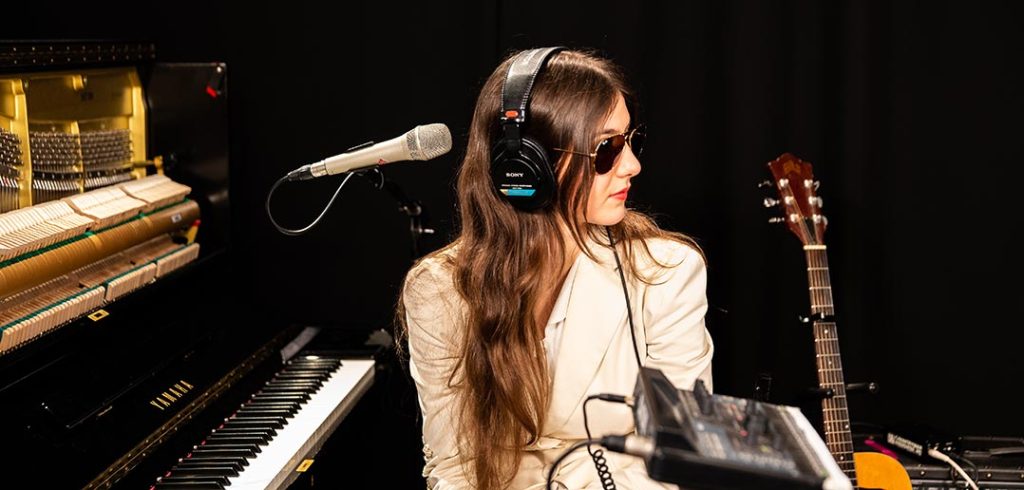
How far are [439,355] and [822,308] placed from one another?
1497 millimetres

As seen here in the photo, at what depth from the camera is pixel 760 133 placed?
3746mm

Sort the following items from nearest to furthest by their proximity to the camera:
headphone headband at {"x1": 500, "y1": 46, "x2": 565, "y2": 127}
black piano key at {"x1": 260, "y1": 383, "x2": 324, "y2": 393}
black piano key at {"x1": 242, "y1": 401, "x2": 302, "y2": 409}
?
1. headphone headband at {"x1": 500, "y1": 46, "x2": 565, "y2": 127}
2. black piano key at {"x1": 242, "y1": 401, "x2": 302, "y2": 409}
3. black piano key at {"x1": 260, "y1": 383, "x2": 324, "y2": 393}

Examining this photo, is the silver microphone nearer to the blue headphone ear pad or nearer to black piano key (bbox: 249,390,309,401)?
the blue headphone ear pad

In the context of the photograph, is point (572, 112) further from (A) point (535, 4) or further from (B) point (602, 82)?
(A) point (535, 4)

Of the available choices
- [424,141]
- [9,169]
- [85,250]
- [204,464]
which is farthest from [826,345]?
[9,169]

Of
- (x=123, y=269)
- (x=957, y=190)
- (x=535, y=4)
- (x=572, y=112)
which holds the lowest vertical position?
(x=123, y=269)

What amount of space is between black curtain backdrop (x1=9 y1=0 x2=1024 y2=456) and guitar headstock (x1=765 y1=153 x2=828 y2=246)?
1.63 ft

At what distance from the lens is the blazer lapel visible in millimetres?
2271

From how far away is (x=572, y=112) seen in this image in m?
2.16

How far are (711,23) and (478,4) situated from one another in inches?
34.5

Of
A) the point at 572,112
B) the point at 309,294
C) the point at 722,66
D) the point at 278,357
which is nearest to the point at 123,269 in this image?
the point at 278,357

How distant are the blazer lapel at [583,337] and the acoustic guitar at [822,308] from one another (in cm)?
112

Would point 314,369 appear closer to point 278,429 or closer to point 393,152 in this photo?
point 278,429

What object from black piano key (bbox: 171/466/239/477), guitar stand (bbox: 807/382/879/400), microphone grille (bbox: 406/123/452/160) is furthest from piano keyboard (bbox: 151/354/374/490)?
guitar stand (bbox: 807/382/879/400)
